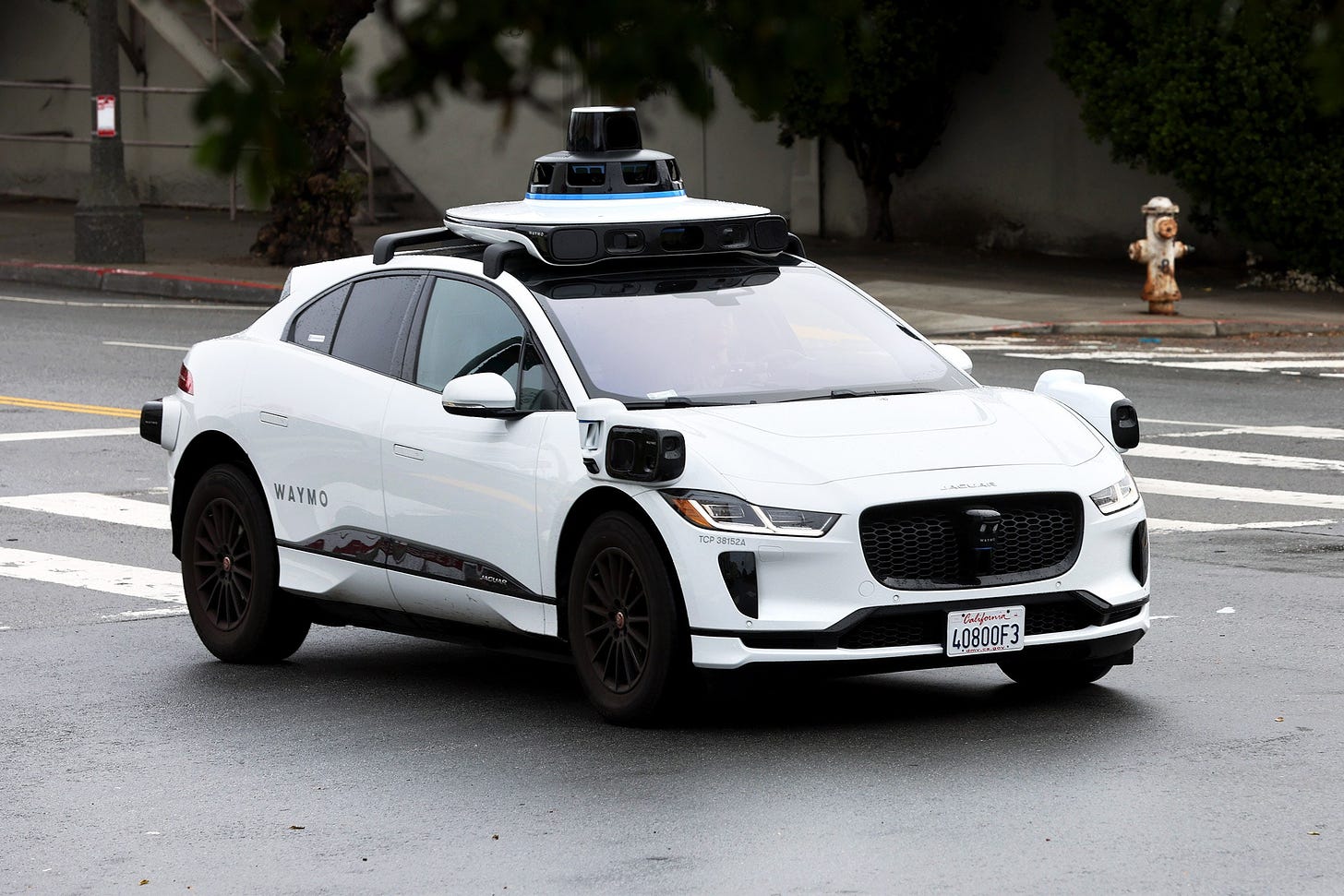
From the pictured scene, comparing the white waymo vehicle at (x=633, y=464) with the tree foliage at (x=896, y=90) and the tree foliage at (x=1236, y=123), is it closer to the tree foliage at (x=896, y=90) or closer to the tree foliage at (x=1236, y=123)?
the tree foliage at (x=1236, y=123)

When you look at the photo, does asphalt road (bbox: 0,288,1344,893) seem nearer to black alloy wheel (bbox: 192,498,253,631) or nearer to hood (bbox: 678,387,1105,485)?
black alloy wheel (bbox: 192,498,253,631)

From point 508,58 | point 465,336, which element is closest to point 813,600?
point 465,336

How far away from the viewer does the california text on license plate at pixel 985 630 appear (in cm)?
750

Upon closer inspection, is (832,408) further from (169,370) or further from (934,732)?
(169,370)

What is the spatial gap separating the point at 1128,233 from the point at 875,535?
22.5 metres

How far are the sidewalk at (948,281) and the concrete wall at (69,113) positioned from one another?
111 inches

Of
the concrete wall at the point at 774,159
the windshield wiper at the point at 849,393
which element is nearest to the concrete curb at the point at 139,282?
the concrete wall at the point at 774,159

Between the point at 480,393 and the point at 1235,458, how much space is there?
772 cm

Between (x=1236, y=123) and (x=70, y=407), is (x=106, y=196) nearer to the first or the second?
(x=70, y=407)

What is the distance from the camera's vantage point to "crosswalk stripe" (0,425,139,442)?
597 inches

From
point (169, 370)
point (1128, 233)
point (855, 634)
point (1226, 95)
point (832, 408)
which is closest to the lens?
point (855, 634)

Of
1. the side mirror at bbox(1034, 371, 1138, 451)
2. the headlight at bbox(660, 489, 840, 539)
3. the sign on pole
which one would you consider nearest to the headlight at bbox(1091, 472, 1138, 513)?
the side mirror at bbox(1034, 371, 1138, 451)

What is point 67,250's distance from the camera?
29.6 metres

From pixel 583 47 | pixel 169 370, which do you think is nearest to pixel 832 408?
pixel 583 47
